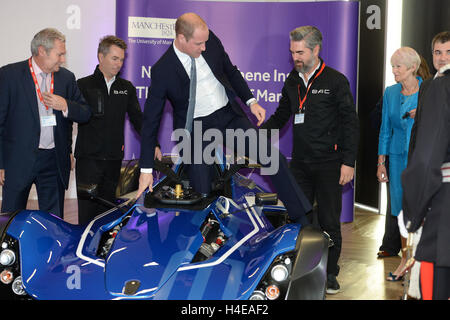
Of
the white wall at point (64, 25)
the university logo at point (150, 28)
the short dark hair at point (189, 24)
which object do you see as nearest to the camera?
the short dark hair at point (189, 24)

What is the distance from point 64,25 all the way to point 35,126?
4440 millimetres

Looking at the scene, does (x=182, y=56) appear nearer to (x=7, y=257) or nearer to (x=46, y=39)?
(x=46, y=39)

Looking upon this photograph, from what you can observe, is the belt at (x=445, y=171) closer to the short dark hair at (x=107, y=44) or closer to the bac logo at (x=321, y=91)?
the bac logo at (x=321, y=91)

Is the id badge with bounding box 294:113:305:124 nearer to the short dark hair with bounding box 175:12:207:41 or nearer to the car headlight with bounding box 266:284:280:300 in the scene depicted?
the short dark hair with bounding box 175:12:207:41

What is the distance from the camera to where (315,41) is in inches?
163

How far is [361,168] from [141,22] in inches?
149

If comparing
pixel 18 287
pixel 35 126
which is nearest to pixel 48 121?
pixel 35 126

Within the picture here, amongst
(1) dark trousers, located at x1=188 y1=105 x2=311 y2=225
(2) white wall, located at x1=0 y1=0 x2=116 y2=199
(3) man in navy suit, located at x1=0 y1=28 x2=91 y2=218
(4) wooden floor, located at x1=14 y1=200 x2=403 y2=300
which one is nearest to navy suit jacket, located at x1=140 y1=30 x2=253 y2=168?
(1) dark trousers, located at x1=188 y1=105 x2=311 y2=225

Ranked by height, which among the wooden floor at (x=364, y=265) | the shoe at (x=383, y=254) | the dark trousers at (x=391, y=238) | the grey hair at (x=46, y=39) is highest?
the grey hair at (x=46, y=39)

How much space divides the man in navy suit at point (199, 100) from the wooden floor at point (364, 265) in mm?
896

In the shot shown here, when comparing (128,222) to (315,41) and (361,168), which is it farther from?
(361,168)

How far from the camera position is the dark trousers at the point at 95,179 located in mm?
4855

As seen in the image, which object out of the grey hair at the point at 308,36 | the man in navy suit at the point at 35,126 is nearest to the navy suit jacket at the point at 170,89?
the grey hair at the point at 308,36

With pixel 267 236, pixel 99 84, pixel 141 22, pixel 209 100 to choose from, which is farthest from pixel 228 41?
pixel 267 236
